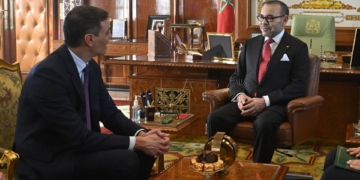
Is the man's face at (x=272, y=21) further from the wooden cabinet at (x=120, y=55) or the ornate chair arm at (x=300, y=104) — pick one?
the wooden cabinet at (x=120, y=55)

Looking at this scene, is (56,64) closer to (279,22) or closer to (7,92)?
(7,92)

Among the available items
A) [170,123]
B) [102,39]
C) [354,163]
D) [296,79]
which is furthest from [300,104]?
[102,39]

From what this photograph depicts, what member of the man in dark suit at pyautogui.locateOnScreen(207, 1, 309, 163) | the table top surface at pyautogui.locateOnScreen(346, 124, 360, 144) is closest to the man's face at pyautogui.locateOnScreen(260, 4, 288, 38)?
the man in dark suit at pyautogui.locateOnScreen(207, 1, 309, 163)

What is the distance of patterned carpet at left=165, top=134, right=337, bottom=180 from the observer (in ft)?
13.9

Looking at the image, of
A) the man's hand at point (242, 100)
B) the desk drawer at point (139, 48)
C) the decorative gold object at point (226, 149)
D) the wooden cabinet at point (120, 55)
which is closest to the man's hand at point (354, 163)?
the decorative gold object at point (226, 149)

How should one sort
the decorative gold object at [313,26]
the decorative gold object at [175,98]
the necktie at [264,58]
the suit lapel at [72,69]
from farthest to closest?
the decorative gold object at [313,26]
the decorative gold object at [175,98]
the necktie at [264,58]
the suit lapel at [72,69]

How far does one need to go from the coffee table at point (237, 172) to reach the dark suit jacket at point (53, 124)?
13.3 inches

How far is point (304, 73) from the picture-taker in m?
3.93

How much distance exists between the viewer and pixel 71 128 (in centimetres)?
262

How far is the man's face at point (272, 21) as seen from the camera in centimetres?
402

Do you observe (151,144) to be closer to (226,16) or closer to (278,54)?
(278,54)

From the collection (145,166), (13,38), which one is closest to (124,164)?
(145,166)

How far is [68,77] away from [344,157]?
4.66 ft

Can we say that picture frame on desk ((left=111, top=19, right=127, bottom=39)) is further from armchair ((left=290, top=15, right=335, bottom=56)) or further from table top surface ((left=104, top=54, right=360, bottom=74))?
armchair ((left=290, top=15, right=335, bottom=56))
